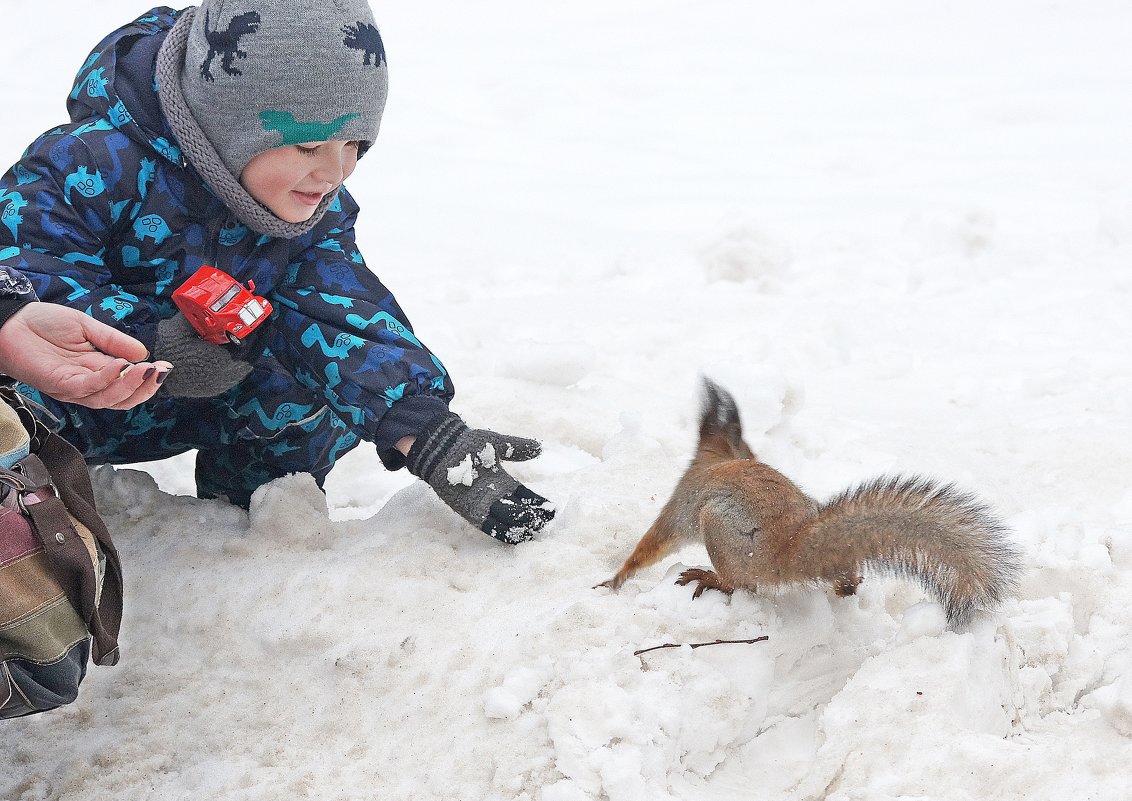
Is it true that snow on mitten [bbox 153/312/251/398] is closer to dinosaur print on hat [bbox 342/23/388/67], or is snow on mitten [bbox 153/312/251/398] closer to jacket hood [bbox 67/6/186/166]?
jacket hood [bbox 67/6/186/166]

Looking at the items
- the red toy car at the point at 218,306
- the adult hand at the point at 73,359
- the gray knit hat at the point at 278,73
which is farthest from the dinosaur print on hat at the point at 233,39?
the adult hand at the point at 73,359

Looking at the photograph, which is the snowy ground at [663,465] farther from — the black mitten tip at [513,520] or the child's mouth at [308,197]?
the child's mouth at [308,197]

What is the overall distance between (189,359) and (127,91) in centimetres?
50

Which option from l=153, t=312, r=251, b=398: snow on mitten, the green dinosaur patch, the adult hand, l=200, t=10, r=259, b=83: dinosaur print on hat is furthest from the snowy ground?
l=200, t=10, r=259, b=83: dinosaur print on hat

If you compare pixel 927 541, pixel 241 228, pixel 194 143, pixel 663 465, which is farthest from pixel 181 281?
pixel 927 541

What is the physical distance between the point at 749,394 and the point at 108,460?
57.7 inches

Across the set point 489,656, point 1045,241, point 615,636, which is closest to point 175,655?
point 489,656

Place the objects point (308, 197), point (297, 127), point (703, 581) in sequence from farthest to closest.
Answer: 1. point (308, 197)
2. point (297, 127)
3. point (703, 581)

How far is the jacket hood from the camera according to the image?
75.8 inches

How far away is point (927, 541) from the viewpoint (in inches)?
61.2

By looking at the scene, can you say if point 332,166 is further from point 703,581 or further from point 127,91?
point 703,581

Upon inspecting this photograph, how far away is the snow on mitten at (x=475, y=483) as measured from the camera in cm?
195

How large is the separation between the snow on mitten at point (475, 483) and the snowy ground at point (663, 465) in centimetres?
6

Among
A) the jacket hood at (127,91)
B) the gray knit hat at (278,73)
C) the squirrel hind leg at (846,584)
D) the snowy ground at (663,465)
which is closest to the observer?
the snowy ground at (663,465)
